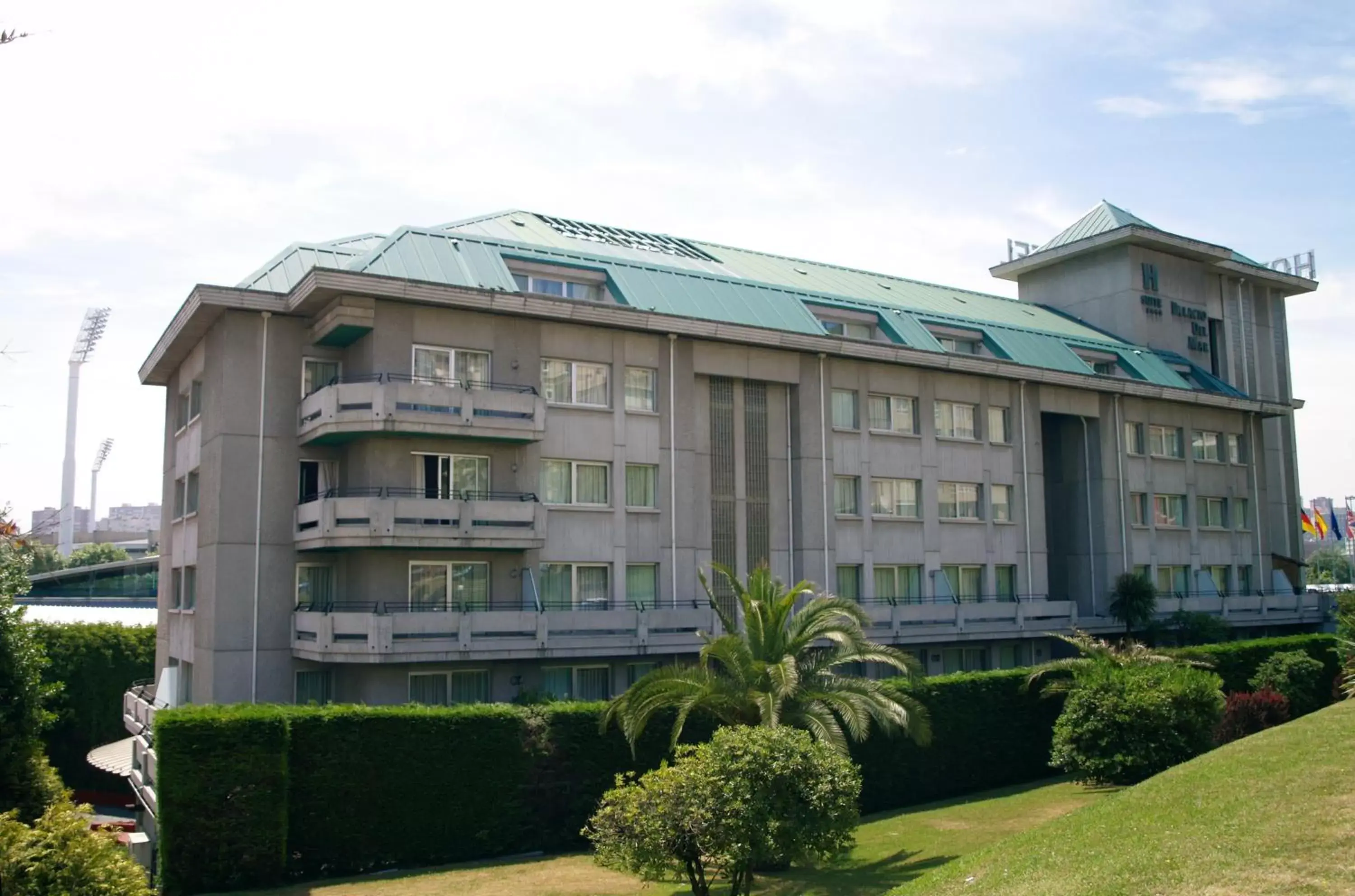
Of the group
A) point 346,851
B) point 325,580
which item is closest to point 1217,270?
point 325,580

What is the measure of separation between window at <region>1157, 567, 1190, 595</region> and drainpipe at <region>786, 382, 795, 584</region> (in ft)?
72.4

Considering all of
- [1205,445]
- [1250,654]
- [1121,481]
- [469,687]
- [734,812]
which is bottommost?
[734,812]

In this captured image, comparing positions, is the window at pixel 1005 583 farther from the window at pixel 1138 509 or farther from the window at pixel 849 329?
the window at pixel 849 329

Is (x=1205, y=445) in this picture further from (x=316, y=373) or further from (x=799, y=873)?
(x=316, y=373)

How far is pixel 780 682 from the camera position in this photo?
25609mm

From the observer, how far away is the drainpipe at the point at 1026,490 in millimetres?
47625

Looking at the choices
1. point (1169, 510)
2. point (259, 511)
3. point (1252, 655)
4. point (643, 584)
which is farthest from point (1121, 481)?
point (259, 511)

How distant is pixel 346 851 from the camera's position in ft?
82.1

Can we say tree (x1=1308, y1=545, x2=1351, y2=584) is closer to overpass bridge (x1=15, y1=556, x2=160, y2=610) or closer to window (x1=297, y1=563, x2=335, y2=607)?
overpass bridge (x1=15, y1=556, x2=160, y2=610)

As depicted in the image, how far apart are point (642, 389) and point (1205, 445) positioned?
33.1 meters

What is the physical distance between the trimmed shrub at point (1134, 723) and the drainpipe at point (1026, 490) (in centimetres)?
1515

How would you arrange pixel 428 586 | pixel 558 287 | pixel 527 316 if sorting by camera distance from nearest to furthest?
pixel 428 586
pixel 527 316
pixel 558 287

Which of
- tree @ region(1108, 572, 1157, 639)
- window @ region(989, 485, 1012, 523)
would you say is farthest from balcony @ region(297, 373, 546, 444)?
tree @ region(1108, 572, 1157, 639)

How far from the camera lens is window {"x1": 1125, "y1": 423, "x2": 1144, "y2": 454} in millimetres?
52938
